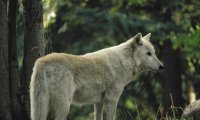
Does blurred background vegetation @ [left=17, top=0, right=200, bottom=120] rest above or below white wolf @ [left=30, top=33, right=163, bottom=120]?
below

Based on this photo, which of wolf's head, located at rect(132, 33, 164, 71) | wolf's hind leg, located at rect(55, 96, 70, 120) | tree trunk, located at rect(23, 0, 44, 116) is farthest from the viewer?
wolf's head, located at rect(132, 33, 164, 71)

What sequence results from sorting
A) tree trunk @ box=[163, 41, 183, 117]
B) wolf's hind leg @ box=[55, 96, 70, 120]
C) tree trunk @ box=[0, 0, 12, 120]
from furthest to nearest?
tree trunk @ box=[163, 41, 183, 117] → tree trunk @ box=[0, 0, 12, 120] → wolf's hind leg @ box=[55, 96, 70, 120]

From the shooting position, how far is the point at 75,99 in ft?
31.2

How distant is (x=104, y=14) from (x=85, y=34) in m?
1.72

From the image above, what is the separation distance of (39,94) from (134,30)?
1209 centimetres

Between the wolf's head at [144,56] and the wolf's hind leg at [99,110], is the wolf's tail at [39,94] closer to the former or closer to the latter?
the wolf's hind leg at [99,110]

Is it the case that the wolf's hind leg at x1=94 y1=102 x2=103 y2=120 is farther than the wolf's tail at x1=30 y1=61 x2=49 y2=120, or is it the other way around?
the wolf's hind leg at x1=94 y1=102 x2=103 y2=120

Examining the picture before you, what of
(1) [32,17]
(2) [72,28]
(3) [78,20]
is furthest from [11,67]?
(2) [72,28]

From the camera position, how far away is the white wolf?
8.68m

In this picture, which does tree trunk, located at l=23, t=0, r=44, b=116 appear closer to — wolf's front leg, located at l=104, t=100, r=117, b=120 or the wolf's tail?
the wolf's tail

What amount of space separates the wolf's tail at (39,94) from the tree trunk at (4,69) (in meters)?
0.78

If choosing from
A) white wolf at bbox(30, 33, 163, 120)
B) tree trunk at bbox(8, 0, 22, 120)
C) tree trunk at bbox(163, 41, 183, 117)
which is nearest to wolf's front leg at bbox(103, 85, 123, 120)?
white wolf at bbox(30, 33, 163, 120)

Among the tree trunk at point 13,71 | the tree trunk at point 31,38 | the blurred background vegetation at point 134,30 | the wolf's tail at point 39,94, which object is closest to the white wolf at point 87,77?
the wolf's tail at point 39,94

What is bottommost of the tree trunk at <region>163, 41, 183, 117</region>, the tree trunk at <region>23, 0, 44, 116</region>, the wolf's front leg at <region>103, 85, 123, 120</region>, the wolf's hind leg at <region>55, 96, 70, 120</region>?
the tree trunk at <region>163, 41, 183, 117</region>
